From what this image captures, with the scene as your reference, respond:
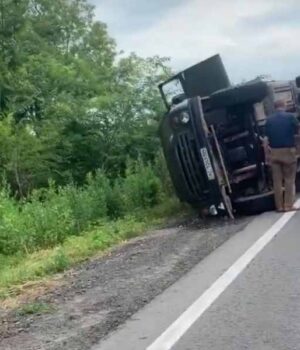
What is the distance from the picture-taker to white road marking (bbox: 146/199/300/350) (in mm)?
5621

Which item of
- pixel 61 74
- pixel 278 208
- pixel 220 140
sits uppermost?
pixel 61 74

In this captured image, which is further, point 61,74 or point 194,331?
point 61,74

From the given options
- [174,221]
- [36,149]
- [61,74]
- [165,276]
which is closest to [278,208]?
[174,221]

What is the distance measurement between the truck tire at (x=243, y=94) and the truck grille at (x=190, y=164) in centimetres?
89

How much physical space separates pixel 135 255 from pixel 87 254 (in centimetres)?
121

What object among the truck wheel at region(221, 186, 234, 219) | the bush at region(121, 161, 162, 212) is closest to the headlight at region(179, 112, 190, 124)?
the truck wheel at region(221, 186, 234, 219)

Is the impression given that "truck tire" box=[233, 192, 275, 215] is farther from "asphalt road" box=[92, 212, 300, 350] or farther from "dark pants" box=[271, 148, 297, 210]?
"asphalt road" box=[92, 212, 300, 350]

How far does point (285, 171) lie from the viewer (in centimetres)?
1275

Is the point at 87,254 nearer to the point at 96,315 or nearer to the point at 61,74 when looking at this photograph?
the point at 96,315

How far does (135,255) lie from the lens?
9781mm

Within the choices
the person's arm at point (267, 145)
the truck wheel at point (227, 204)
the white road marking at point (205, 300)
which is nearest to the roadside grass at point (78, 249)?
the truck wheel at point (227, 204)

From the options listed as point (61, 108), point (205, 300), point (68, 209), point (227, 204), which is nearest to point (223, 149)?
point (227, 204)

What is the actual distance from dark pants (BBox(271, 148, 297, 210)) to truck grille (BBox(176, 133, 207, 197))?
113cm

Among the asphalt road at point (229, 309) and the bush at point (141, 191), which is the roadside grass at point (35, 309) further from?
the bush at point (141, 191)
